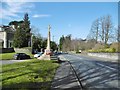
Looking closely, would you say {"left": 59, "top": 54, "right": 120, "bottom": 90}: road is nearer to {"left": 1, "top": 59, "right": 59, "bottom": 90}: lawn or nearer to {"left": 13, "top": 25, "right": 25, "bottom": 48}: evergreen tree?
{"left": 1, "top": 59, "right": 59, "bottom": 90}: lawn

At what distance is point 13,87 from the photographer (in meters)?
11.7

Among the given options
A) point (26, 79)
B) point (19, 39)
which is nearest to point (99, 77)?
point (26, 79)

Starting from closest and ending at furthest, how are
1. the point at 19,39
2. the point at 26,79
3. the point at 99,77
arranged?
1. the point at 26,79
2. the point at 99,77
3. the point at 19,39

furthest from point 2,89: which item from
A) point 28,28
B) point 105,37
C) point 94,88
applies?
point 28,28

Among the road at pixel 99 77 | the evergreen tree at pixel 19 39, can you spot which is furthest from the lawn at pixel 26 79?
the evergreen tree at pixel 19 39

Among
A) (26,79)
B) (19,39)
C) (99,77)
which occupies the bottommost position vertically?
(99,77)

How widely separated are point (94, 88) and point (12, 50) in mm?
72472

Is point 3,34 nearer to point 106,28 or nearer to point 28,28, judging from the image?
point 28,28

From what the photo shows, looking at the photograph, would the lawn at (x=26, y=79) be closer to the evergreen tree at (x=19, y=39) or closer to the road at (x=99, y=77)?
the road at (x=99, y=77)

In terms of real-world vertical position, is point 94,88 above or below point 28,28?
below

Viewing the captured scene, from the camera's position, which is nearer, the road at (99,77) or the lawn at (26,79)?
the lawn at (26,79)

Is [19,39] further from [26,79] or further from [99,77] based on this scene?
[26,79]

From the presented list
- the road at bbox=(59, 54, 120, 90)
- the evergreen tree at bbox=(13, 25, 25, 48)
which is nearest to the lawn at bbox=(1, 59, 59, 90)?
the road at bbox=(59, 54, 120, 90)

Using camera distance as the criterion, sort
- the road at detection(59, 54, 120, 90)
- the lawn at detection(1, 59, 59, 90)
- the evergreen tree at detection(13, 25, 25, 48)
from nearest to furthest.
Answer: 1. the lawn at detection(1, 59, 59, 90)
2. the road at detection(59, 54, 120, 90)
3. the evergreen tree at detection(13, 25, 25, 48)
